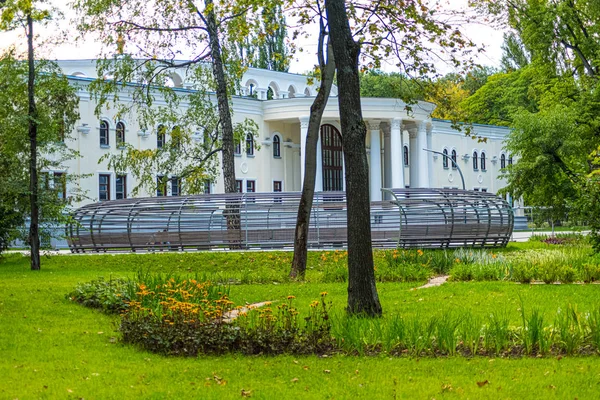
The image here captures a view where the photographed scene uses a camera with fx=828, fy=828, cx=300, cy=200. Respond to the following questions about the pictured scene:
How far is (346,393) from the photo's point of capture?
740cm

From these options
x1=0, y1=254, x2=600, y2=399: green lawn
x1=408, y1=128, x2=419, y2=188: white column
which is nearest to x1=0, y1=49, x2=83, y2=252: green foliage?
x1=0, y1=254, x2=600, y2=399: green lawn

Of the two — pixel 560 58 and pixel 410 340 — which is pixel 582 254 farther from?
pixel 560 58

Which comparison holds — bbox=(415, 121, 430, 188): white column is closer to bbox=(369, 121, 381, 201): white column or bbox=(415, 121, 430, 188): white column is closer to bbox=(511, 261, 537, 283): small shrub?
bbox=(369, 121, 381, 201): white column

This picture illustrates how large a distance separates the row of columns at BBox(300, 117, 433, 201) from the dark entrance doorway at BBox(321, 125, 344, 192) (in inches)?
69.0

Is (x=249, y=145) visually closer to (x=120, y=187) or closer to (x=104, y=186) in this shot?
(x=120, y=187)

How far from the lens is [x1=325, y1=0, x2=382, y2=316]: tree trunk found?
11.4m

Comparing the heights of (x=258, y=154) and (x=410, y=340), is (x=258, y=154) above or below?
above

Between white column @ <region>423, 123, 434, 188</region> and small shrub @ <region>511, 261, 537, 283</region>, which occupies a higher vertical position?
white column @ <region>423, 123, 434, 188</region>

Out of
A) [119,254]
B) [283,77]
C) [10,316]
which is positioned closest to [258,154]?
[283,77]

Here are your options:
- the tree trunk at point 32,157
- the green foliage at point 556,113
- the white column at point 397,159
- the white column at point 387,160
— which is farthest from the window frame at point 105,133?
the tree trunk at point 32,157

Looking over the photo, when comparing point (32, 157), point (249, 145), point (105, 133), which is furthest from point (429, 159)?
point (32, 157)

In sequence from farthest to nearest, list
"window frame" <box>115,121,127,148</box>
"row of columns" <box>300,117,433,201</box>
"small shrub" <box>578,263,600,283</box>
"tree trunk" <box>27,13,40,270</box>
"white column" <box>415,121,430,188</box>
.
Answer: "white column" <box>415,121,430,188</box> < "row of columns" <box>300,117,433,201</box> < "window frame" <box>115,121,127,148</box> < "tree trunk" <box>27,13,40,270</box> < "small shrub" <box>578,263,600,283</box>

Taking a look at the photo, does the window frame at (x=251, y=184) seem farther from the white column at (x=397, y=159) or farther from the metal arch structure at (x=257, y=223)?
the metal arch structure at (x=257, y=223)

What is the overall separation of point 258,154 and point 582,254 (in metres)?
32.8
